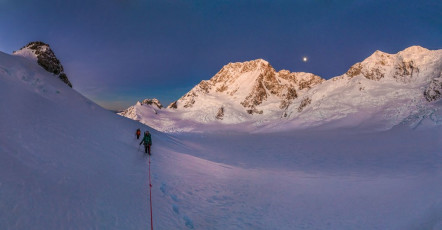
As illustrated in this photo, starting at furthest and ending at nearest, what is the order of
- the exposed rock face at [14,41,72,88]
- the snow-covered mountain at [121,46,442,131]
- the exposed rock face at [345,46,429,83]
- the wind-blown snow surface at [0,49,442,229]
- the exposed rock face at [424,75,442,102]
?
the exposed rock face at [345,46,429,83], the snow-covered mountain at [121,46,442,131], the exposed rock face at [424,75,442,102], the exposed rock face at [14,41,72,88], the wind-blown snow surface at [0,49,442,229]

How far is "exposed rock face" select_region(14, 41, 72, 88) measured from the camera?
21.1m

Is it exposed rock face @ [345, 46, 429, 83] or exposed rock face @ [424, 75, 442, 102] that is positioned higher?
exposed rock face @ [345, 46, 429, 83]

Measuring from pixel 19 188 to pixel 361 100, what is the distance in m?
98.5

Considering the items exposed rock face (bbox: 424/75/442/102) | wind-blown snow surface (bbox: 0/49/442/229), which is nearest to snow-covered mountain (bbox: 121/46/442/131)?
exposed rock face (bbox: 424/75/442/102)

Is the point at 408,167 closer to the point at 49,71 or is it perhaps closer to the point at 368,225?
the point at 368,225

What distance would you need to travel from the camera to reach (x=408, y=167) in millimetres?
19719

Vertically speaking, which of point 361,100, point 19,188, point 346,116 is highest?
point 361,100

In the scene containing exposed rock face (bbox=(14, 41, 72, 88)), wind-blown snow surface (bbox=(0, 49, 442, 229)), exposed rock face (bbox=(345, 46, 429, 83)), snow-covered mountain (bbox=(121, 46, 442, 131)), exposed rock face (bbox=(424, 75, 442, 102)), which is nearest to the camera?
wind-blown snow surface (bbox=(0, 49, 442, 229))

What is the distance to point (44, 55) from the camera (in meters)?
21.6

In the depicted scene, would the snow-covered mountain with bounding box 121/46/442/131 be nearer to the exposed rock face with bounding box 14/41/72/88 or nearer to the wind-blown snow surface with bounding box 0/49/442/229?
the wind-blown snow surface with bounding box 0/49/442/229

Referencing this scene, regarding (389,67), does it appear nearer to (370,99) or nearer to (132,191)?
(370,99)

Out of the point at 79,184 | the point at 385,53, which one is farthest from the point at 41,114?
the point at 385,53

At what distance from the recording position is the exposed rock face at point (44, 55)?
2114 centimetres

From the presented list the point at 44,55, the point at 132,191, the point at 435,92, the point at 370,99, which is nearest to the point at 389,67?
the point at 370,99
